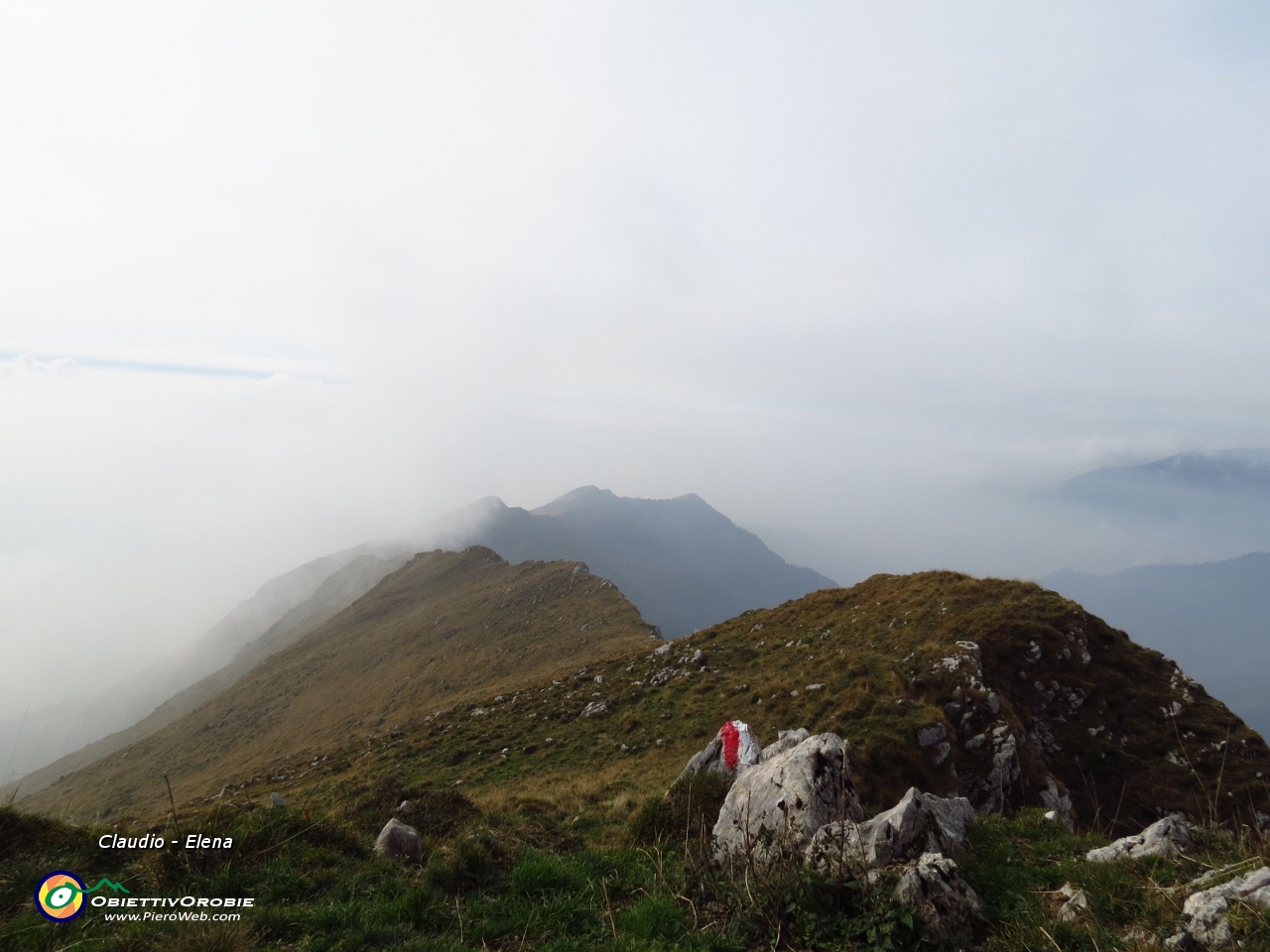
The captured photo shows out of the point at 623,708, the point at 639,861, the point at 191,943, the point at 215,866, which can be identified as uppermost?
the point at 191,943

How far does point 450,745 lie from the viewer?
2428 centimetres

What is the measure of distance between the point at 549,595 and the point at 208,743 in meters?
39.0

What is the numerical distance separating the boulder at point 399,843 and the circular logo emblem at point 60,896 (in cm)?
331

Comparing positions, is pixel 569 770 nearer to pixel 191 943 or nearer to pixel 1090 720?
pixel 191 943

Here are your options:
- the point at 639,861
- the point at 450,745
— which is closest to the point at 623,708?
the point at 450,745

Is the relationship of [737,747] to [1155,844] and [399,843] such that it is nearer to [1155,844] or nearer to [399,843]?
[1155,844]

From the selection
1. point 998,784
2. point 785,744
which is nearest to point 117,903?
point 785,744

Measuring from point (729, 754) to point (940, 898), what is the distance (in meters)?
6.76

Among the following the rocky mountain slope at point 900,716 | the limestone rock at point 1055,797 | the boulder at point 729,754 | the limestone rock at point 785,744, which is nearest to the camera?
the limestone rock at point 785,744

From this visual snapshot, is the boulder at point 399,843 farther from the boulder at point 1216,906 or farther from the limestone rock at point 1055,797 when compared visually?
the limestone rock at point 1055,797

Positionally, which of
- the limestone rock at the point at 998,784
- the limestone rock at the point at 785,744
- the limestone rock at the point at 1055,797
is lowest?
the limestone rock at the point at 1055,797

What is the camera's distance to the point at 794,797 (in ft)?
27.1

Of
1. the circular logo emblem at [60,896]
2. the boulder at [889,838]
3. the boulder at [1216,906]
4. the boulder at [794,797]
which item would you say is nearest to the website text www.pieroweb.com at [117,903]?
the circular logo emblem at [60,896]

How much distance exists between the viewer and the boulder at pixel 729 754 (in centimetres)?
1188
